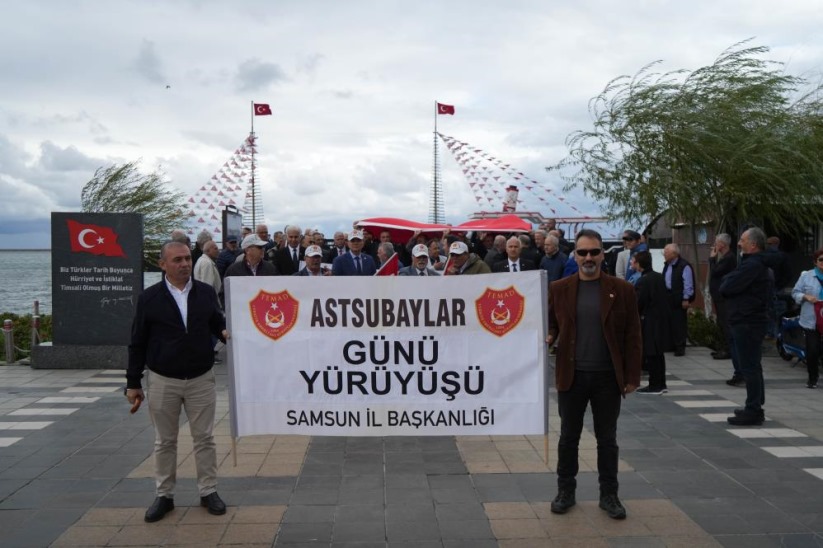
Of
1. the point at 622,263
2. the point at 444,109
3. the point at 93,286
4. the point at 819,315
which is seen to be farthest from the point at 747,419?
the point at 444,109

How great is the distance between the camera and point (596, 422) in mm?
5871

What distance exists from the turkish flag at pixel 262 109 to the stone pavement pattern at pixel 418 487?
23.4 m

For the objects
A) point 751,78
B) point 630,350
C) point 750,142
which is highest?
point 751,78

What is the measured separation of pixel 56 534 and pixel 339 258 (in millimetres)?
6592

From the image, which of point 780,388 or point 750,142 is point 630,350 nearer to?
point 780,388

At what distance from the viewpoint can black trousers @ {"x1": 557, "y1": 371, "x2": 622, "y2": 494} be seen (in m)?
5.73

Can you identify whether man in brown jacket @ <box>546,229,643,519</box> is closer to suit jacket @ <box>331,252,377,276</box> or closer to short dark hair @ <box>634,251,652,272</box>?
short dark hair @ <box>634,251,652,272</box>

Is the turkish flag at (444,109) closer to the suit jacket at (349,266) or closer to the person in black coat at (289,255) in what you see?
the person in black coat at (289,255)

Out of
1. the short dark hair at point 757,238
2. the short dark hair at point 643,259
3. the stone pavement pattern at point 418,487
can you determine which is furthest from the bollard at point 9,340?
the short dark hair at point 757,238

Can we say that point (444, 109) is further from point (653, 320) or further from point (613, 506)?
point (613, 506)

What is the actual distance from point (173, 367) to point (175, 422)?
435 mm

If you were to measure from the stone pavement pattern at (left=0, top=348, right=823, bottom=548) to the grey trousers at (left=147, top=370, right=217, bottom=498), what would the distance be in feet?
0.84

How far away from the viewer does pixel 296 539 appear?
5.34 meters

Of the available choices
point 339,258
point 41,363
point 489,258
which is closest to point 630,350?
point 339,258
